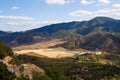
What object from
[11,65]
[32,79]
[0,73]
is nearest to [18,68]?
[11,65]

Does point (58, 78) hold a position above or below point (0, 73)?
below

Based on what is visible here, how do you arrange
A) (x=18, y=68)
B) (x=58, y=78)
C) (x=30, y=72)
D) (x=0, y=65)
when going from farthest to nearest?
1. (x=58, y=78)
2. (x=30, y=72)
3. (x=18, y=68)
4. (x=0, y=65)

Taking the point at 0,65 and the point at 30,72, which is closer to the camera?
the point at 0,65

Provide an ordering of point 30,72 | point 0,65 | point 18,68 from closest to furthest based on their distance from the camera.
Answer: point 0,65 → point 18,68 → point 30,72

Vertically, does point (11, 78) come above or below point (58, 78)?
above

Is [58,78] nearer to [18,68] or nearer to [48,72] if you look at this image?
[48,72]

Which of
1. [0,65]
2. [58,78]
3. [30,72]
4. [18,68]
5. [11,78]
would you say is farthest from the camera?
[58,78]

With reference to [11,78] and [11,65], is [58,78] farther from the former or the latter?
[11,78]

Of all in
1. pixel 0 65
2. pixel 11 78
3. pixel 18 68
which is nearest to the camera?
pixel 11 78

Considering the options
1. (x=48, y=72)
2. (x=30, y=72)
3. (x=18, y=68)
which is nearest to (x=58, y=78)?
(x=48, y=72)
